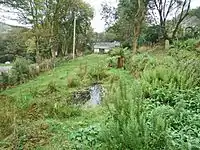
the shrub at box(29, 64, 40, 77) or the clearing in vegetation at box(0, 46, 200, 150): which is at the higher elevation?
the clearing in vegetation at box(0, 46, 200, 150)

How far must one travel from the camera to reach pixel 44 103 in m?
7.64

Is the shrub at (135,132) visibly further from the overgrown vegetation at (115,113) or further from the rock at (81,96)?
the rock at (81,96)

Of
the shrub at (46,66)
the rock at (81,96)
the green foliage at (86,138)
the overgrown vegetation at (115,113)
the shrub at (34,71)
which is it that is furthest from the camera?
the shrub at (46,66)

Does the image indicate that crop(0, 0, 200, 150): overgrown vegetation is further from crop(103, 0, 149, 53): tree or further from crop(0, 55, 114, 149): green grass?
crop(103, 0, 149, 53): tree

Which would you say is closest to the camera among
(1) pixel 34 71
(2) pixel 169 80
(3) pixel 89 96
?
(2) pixel 169 80

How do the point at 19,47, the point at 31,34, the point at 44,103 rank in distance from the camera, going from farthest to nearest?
the point at 19,47 < the point at 31,34 < the point at 44,103

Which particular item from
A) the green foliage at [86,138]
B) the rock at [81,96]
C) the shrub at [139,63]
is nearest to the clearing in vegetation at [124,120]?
the green foliage at [86,138]

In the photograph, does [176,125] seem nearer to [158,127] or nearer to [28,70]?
[158,127]

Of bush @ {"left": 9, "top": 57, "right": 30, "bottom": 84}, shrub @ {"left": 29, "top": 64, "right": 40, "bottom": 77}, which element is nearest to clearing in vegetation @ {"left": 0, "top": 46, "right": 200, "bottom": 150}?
bush @ {"left": 9, "top": 57, "right": 30, "bottom": 84}

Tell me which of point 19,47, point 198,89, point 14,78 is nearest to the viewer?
point 198,89

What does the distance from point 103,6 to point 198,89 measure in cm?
2934

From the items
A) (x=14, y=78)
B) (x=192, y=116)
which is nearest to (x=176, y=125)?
(x=192, y=116)

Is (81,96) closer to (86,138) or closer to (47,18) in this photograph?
(86,138)

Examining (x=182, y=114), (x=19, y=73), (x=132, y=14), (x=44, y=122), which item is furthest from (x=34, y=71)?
(x=182, y=114)
